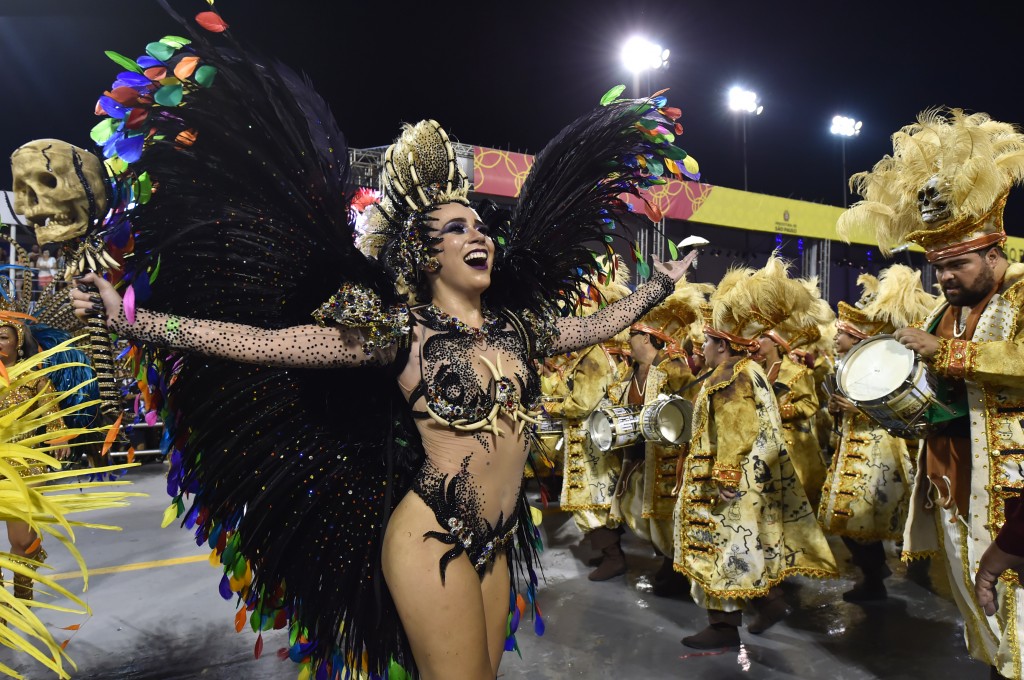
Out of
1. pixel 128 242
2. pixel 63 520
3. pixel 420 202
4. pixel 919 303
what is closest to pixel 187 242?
pixel 128 242

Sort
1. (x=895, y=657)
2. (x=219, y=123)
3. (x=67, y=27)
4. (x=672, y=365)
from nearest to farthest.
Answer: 1. (x=219, y=123)
2. (x=895, y=657)
3. (x=672, y=365)
4. (x=67, y=27)

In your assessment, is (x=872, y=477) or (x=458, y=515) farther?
(x=872, y=477)

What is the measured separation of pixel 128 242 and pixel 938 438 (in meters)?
3.32

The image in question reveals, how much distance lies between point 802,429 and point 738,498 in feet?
6.53

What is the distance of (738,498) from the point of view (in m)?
3.96

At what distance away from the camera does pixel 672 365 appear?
210 inches

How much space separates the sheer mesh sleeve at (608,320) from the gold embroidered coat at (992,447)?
1.19 meters

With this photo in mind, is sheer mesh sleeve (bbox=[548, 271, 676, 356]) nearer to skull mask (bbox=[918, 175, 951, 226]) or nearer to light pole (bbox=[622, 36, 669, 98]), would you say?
skull mask (bbox=[918, 175, 951, 226])

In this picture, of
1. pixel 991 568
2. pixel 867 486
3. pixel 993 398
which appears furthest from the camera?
pixel 867 486

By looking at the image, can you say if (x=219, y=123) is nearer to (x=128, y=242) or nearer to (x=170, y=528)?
(x=128, y=242)

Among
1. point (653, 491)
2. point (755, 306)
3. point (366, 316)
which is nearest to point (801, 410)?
point (653, 491)

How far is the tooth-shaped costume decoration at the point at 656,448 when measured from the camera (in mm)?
4973

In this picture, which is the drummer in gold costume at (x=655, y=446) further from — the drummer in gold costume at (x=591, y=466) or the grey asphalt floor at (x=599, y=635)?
the grey asphalt floor at (x=599, y=635)

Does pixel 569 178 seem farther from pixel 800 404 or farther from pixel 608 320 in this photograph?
pixel 800 404
